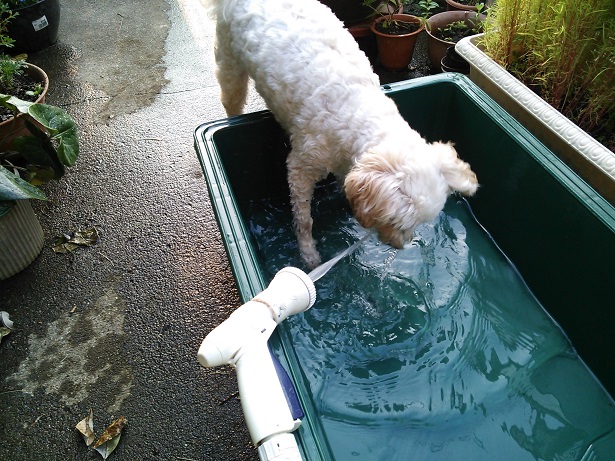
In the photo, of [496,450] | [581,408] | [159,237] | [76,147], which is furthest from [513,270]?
[76,147]

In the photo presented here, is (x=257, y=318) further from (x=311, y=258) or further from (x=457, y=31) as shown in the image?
(x=457, y=31)

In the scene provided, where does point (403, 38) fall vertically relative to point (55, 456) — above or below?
above

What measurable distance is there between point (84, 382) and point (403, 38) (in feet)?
9.46

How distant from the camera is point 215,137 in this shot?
6.54ft

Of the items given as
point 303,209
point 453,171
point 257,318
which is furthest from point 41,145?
point 453,171

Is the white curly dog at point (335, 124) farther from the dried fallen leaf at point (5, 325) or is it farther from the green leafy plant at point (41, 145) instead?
the dried fallen leaf at point (5, 325)

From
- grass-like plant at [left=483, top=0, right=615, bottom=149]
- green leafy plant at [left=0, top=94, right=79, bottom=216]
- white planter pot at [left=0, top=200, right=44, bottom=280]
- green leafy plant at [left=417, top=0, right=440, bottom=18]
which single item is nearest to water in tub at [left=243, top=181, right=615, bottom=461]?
grass-like plant at [left=483, top=0, right=615, bottom=149]

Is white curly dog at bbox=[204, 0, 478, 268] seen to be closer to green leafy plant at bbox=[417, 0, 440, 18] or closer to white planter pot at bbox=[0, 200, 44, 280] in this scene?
white planter pot at bbox=[0, 200, 44, 280]

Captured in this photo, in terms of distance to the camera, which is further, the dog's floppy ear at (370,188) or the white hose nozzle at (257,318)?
the dog's floppy ear at (370,188)

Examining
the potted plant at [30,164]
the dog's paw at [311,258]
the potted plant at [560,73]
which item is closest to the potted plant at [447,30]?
the potted plant at [560,73]

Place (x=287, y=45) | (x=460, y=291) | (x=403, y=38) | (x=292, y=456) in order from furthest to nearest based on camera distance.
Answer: (x=403, y=38) < (x=460, y=291) < (x=287, y=45) < (x=292, y=456)

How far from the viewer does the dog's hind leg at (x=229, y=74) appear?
2273mm

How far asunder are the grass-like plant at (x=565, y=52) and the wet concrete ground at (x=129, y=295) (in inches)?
45.8

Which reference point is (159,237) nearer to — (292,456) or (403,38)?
(292,456)
